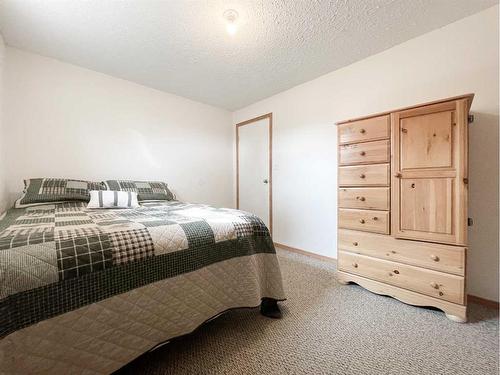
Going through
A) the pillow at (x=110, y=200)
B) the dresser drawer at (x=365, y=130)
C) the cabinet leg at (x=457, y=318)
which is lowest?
the cabinet leg at (x=457, y=318)

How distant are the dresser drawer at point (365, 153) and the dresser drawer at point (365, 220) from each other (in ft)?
1.38

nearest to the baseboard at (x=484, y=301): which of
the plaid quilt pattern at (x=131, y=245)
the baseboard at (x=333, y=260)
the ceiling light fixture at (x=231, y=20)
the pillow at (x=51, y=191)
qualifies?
the baseboard at (x=333, y=260)

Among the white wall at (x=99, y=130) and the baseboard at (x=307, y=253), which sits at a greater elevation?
the white wall at (x=99, y=130)

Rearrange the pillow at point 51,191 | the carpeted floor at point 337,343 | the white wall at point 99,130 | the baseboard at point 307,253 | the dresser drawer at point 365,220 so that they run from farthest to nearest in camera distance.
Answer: the baseboard at point 307,253 < the white wall at point 99,130 < the pillow at point 51,191 < the dresser drawer at point 365,220 < the carpeted floor at point 337,343

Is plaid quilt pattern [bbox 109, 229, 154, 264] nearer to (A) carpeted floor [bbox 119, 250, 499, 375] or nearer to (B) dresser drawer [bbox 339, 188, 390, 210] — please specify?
(A) carpeted floor [bbox 119, 250, 499, 375]

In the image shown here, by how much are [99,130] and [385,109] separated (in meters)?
3.09

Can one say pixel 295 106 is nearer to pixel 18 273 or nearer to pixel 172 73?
pixel 172 73

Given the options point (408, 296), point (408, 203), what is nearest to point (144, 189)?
point (408, 203)

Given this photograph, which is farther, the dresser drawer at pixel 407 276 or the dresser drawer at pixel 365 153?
the dresser drawer at pixel 365 153

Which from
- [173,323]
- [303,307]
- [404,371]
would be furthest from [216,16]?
[404,371]

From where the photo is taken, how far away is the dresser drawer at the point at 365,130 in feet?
5.55

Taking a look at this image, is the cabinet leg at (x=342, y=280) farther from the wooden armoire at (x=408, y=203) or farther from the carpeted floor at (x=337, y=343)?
the carpeted floor at (x=337, y=343)

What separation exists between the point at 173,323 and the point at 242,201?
274 centimetres


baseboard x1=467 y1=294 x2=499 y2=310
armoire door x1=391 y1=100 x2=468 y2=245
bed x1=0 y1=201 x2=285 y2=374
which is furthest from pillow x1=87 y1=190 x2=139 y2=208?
baseboard x1=467 y1=294 x2=499 y2=310
